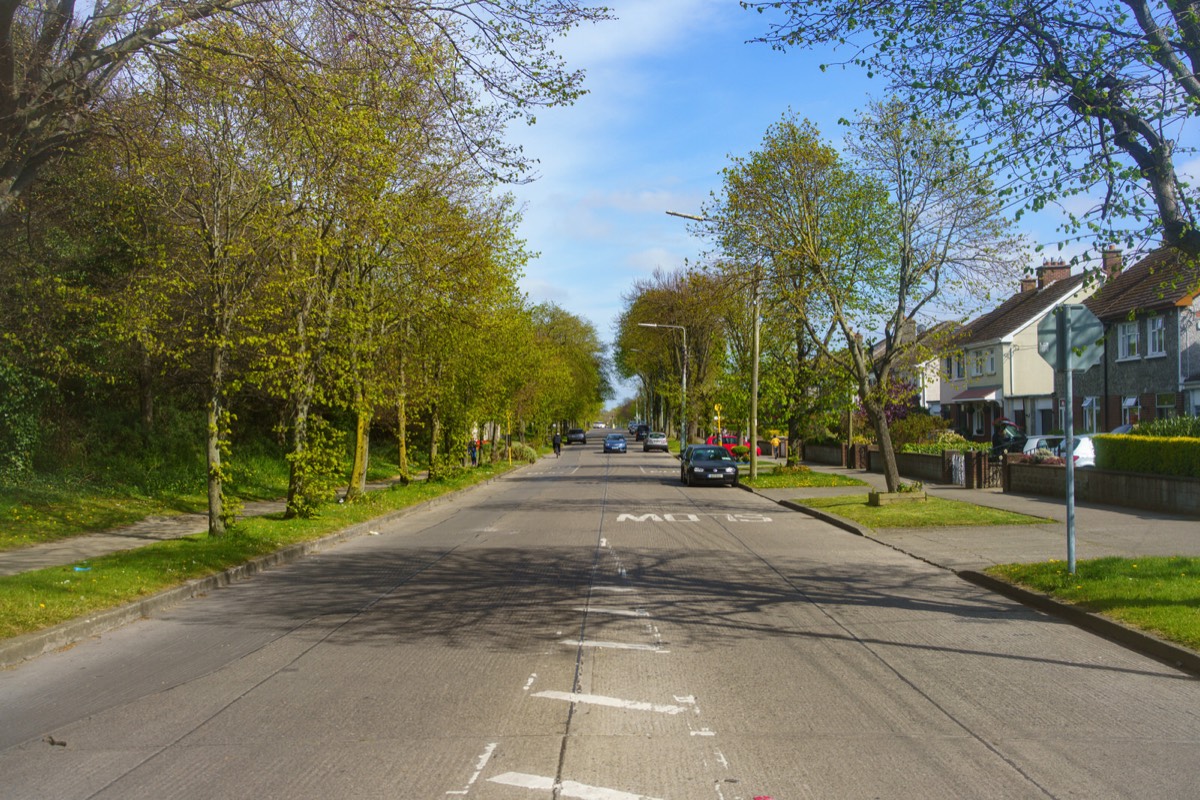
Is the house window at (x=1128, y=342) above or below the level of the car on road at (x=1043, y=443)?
above

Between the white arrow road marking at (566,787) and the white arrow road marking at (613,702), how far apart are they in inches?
57.1

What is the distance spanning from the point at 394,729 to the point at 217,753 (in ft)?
3.29

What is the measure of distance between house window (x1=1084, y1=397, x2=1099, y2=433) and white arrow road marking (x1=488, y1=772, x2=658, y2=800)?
39.6m

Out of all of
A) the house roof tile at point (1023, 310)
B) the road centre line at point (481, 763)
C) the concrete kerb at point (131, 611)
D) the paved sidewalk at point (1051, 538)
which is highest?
the house roof tile at point (1023, 310)

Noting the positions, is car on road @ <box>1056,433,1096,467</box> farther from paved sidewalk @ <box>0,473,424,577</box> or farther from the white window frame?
paved sidewalk @ <box>0,473,424,577</box>

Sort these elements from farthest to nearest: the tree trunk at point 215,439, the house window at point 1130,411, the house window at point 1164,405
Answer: the house window at point 1130,411 → the house window at point 1164,405 → the tree trunk at point 215,439

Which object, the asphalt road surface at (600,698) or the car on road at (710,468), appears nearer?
the asphalt road surface at (600,698)

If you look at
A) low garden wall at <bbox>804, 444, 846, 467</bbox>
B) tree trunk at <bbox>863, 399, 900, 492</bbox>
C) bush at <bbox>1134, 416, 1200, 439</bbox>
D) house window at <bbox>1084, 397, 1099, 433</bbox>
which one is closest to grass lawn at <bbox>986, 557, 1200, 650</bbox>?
tree trunk at <bbox>863, 399, 900, 492</bbox>

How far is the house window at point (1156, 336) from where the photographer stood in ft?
114

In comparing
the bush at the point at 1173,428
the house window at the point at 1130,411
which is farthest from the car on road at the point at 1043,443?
the bush at the point at 1173,428

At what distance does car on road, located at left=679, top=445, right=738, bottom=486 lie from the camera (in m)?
34.3

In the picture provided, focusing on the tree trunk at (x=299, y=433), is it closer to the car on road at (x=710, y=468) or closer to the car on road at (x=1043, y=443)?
the car on road at (x=710, y=468)

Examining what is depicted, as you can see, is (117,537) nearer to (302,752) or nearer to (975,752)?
(302,752)

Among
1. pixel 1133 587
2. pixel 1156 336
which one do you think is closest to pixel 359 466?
pixel 1133 587
